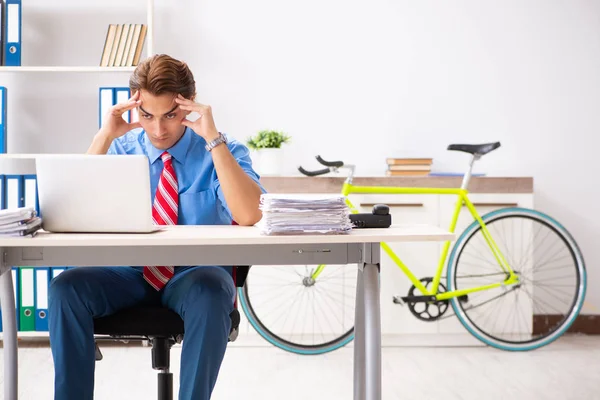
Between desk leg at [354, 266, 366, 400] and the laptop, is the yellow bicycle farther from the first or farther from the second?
the laptop

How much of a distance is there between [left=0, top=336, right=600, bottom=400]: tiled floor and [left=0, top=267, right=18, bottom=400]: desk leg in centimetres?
78

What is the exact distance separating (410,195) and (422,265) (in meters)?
0.34

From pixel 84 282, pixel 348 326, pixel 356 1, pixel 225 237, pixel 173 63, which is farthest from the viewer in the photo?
pixel 356 1

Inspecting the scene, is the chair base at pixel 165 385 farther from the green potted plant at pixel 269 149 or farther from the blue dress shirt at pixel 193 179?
the green potted plant at pixel 269 149

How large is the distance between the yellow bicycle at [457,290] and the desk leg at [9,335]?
1.42 meters

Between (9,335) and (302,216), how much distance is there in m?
0.86

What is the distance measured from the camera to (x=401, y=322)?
11.6 feet

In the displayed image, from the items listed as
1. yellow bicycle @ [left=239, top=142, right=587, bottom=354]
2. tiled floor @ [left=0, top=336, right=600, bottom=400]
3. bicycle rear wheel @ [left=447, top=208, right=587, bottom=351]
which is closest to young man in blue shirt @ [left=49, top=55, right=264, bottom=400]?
tiled floor @ [left=0, top=336, right=600, bottom=400]

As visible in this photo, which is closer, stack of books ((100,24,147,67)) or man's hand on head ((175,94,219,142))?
man's hand on head ((175,94,219,142))

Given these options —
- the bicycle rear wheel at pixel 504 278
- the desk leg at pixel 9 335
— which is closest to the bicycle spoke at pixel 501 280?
the bicycle rear wheel at pixel 504 278

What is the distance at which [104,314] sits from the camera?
1.86m

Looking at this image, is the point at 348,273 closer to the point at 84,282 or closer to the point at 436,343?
the point at 436,343

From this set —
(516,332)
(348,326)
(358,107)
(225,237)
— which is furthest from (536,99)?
(225,237)

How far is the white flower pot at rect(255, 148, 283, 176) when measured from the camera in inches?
140
